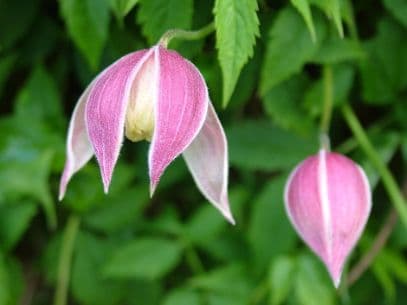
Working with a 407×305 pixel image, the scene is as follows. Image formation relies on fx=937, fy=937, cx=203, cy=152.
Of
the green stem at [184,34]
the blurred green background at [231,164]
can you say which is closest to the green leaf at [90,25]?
the blurred green background at [231,164]

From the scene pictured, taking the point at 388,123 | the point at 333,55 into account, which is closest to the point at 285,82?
the point at 333,55

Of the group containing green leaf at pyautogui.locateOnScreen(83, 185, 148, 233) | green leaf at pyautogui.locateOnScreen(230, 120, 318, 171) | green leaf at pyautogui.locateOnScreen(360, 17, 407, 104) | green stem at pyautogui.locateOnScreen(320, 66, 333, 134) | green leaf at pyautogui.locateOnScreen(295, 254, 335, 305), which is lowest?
green leaf at pyautogui.locateOnScreen(295, 254, 335, 305)

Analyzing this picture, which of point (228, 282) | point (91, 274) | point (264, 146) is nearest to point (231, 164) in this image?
point (264, 146)

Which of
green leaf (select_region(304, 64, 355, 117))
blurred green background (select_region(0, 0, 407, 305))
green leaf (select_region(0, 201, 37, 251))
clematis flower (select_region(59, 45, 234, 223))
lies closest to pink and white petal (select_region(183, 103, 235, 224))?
clematis flower (select_region(59, 45, 234, 223))

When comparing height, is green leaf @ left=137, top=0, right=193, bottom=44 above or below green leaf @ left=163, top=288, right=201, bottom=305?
above

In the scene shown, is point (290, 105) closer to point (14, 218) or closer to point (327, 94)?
A: point (327, 94)

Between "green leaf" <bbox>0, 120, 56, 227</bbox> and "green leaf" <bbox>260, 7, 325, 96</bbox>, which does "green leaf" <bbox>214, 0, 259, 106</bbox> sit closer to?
"green leaf" <bbox>260, 7, 325, 96</bbox>

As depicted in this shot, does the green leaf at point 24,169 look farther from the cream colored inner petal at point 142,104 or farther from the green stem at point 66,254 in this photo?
the cream colored inner petal at point 142,104

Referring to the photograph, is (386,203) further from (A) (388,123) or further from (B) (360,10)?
(B) (360,10)
